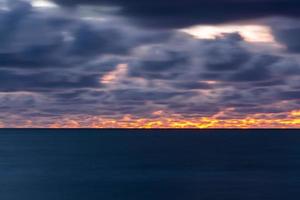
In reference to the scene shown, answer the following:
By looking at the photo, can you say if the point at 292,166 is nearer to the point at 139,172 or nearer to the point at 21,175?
the point at 139,172

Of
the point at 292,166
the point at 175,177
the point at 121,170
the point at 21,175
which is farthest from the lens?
the point at 292,166

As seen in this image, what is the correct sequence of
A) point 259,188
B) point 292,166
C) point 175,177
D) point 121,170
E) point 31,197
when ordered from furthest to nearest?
point 292,166 → point 121,170 → point 175,177 → point 259,188 → point 31,197

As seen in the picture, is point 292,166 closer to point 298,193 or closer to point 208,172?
point 208,172

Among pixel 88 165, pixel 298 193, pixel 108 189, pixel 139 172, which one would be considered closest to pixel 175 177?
pixel 139 172

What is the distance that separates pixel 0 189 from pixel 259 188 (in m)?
44.8

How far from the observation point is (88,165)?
16100cm

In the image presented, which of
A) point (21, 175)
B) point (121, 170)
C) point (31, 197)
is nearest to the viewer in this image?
point (31, 197)

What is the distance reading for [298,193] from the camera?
101 metres

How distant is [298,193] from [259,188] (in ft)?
24.2

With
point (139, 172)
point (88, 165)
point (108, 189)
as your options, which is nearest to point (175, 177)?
point (139, 172)

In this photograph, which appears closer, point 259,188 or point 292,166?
point 259,188

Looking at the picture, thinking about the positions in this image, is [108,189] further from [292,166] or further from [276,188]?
[292,166]

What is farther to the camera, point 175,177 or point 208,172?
point 208,172

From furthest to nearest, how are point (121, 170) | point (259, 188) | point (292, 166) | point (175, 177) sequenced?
1. point (292, 166)
2. point (121, 170)
3. point (175, 177)
4. point (259, 188)
